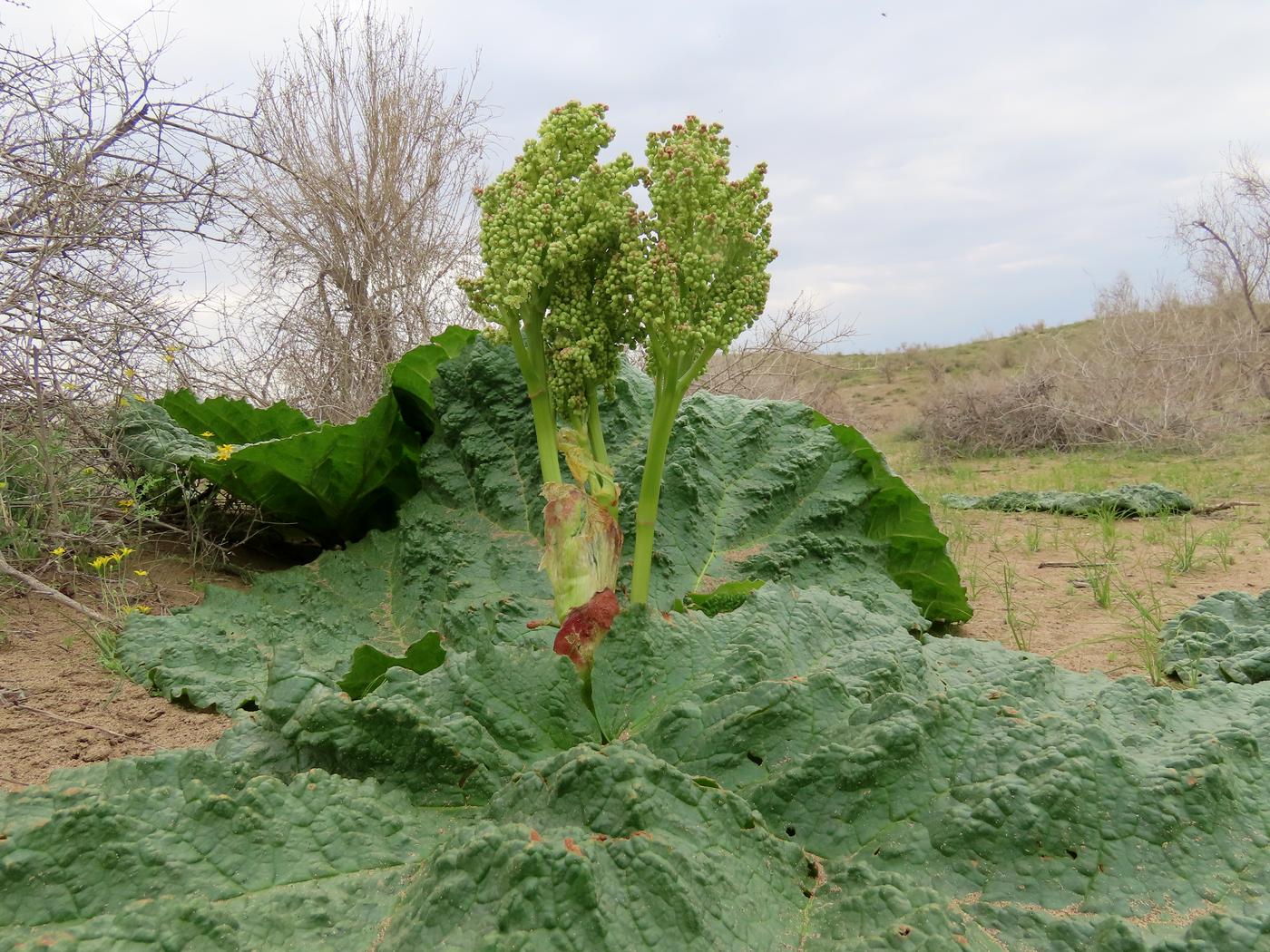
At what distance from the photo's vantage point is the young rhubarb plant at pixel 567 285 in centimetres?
178

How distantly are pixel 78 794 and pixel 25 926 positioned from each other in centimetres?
14

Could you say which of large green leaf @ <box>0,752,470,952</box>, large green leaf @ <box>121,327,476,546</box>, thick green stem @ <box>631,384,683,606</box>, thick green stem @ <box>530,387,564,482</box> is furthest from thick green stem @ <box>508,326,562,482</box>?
large green leaf @ <box>0,752,470,952</box>

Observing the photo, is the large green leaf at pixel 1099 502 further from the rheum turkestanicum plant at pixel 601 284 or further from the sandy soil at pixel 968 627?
the rheum turkestanicum plant at pixel 601 284

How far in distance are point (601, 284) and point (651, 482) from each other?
0.45 m

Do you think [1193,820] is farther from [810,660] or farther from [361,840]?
[361,840]

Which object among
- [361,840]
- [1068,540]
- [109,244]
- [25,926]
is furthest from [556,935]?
[1068,540]

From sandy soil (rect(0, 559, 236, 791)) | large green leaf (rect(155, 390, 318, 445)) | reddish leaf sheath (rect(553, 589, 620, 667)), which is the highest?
large green leaf (rect(155, 390, 318, 445))

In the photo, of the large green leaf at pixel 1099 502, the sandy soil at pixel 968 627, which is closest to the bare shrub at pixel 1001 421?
the large green leaf at pixel 1099 502

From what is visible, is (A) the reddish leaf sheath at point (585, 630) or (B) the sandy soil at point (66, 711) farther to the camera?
(B) the sandy soil at point (66, 711)

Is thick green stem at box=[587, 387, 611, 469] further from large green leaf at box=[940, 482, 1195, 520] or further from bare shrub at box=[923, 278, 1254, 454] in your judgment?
bare shrub at box=[923, 278, 1254, 454]

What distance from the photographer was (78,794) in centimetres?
91

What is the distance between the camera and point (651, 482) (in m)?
1.94

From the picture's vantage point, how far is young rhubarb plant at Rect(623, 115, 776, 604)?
173 cm

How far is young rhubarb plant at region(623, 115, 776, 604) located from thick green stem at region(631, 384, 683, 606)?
0.01m
